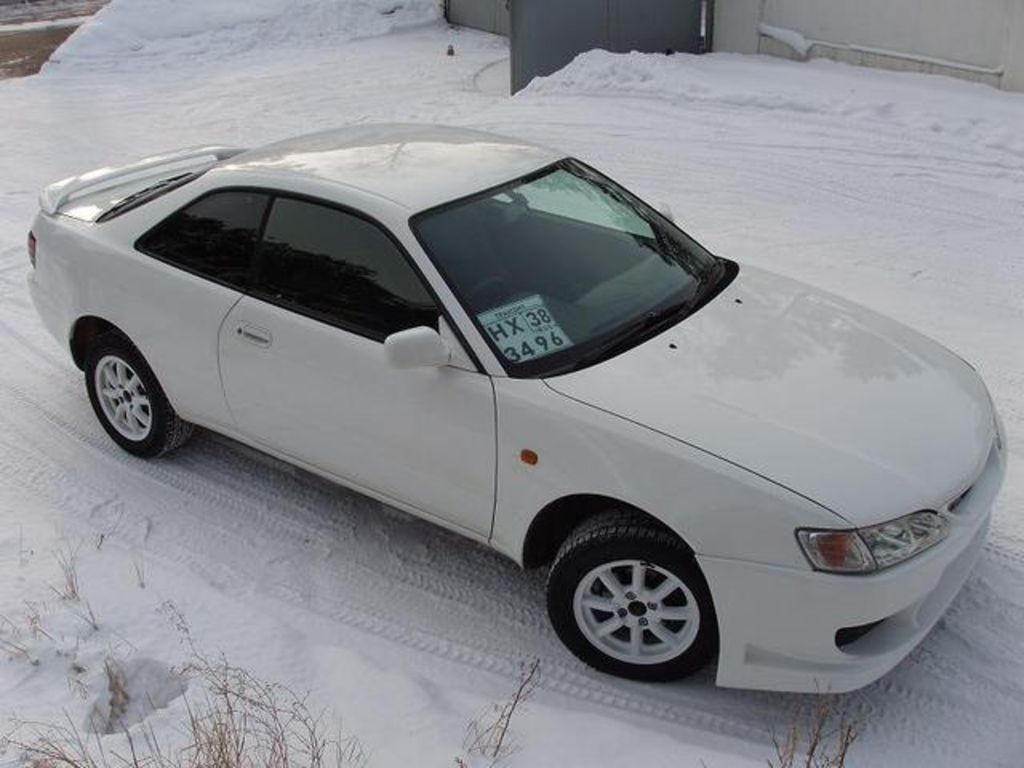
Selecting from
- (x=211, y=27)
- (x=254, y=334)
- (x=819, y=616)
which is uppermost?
(x=254, y=334)

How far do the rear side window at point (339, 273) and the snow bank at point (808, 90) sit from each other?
20.0 ft

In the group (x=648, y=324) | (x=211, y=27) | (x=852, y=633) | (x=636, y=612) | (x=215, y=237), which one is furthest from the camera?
(x=211, y=27)

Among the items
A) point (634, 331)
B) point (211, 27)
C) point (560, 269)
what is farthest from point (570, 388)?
point (211, 27)

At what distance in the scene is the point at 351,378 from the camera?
13.0ft

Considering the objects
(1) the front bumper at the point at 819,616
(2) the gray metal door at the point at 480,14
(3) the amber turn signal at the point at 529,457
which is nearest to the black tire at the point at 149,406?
(3) the amber turn signal at the point at 529,457

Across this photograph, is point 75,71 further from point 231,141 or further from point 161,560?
point 161,560

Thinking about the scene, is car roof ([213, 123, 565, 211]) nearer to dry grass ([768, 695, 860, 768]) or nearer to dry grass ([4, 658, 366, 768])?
dry grass ([4, 658, 366, 768])

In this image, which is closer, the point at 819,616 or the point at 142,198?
the point at 819,616

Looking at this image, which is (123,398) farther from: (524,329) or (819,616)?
(819,616)

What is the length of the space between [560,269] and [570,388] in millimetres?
677

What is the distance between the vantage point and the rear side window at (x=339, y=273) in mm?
3920

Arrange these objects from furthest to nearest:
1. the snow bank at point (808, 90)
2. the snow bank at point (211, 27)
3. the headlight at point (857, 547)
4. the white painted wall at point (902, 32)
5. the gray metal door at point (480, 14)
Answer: the gray metal door at point (480, 14)
the snow bank at point (211, 27)
the white painted wall at point (902, 32)
the snow bank at point (808, 90)
the headlight at point (857, 547)

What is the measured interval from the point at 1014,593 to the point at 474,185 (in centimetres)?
255

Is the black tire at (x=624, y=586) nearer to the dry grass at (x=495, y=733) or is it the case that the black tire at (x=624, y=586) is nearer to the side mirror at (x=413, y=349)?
the dry grass at (x=495, y=733)
